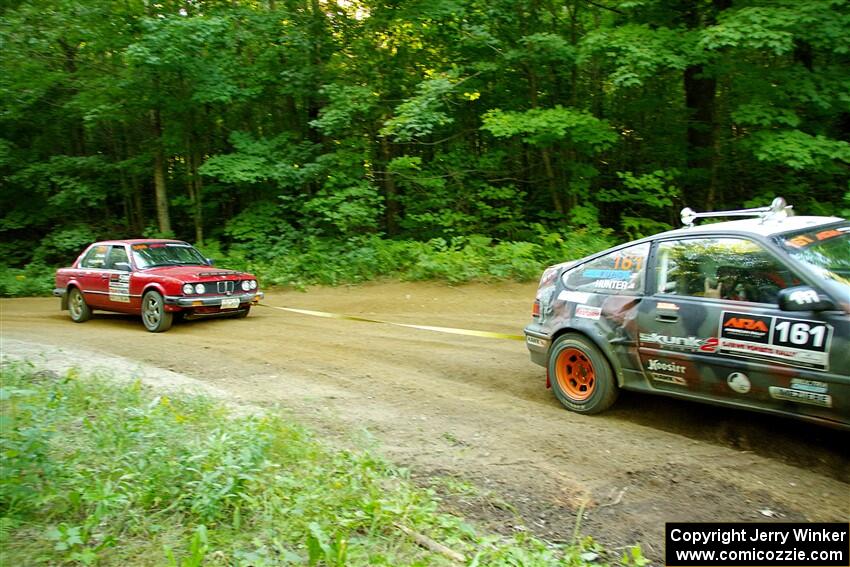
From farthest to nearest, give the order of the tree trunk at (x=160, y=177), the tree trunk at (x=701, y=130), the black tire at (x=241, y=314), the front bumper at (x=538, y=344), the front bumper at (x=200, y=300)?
1. the tree trunk at (x=160, y=177)
2. the tree trunk at (x=701, y=130)
3. the black tire at (x=241, y=314)
4. the front bumper at (x=200, y=300)
5. the front bumper at (x=538, y=344)

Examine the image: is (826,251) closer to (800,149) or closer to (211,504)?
(211,504)

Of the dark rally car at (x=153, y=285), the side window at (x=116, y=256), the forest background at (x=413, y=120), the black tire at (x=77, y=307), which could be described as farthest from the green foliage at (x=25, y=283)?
the side window at (x=116, y=256)

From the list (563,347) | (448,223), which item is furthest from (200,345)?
(448,223)

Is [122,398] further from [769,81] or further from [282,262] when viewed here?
[769,81]

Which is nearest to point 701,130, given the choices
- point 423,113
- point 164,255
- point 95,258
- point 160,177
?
point 423,113

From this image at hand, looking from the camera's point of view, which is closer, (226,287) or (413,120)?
(226,287)

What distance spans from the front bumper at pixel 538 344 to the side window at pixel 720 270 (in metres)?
1.22

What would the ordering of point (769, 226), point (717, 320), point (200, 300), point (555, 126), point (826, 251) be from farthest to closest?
point (555, 126)
point (200, 300)
point (769, 226)
point (717, 320)
point (826, 251)

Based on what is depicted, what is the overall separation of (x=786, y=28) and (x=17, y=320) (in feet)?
51.0

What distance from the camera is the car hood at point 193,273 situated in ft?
33.5

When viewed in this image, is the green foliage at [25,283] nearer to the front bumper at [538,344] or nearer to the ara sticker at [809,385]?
the front bumper at [538,344]

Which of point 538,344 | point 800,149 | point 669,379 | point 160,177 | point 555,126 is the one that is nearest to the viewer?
point 669,379

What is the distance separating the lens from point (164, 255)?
11234 millimetres

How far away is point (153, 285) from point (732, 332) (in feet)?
29.0
